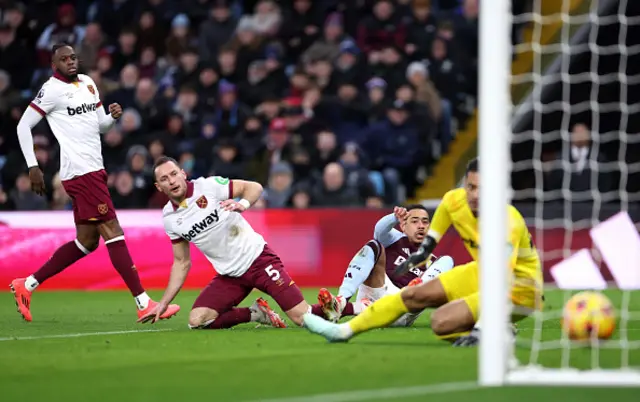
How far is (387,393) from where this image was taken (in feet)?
17.7

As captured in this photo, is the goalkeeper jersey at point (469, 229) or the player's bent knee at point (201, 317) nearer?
the goalkeeper jersey at point (469, 229)

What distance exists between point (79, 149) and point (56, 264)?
1027mm

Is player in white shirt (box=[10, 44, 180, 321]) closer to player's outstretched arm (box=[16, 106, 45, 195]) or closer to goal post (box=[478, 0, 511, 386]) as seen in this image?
player's outstretched arm (box=[16, 106, 45, 195])

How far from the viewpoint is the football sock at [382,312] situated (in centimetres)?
723

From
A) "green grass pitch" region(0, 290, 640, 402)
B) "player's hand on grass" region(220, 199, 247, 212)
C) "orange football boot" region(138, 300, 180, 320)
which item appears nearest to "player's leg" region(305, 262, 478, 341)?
"green grass pitch" region(0, 290, 640, 402)

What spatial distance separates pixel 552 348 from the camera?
718 centimetres

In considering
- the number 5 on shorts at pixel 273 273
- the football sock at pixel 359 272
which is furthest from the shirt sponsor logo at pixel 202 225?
the football sock at pixel 359 272

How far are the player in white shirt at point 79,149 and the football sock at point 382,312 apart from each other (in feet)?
9.31

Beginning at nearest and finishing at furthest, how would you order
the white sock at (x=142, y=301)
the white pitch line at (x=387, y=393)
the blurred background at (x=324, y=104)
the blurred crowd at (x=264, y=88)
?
the white pitch line at (x=387, y=393)
the white sock at (x=142, y=301)
the blurred background at (x=324, y=104)
the blurred crowd at (x=264, y=88)

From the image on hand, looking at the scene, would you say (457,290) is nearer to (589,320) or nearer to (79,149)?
(589,320)

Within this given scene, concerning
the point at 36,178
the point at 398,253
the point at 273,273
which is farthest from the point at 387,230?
the point at 36,178

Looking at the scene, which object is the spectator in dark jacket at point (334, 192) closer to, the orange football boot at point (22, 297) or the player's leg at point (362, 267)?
the player's leg at point (362, 267)

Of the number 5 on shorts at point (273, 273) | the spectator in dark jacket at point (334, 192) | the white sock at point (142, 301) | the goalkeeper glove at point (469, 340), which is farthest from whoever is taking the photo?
the spectator in dark jacket at point (334, 192)

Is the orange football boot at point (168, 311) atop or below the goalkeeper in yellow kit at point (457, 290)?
below
